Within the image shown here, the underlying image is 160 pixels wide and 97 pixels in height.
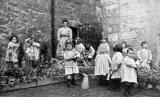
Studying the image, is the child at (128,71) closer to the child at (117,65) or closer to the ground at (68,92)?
the child at (117,65)

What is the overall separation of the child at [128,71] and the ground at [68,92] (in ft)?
1.34

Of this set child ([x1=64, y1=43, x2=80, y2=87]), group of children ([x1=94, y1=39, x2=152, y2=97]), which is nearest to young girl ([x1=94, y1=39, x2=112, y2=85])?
group of children ([x1=94, y1=39, x2=152, y2=97])

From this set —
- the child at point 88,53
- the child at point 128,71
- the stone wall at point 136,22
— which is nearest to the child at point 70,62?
the child at point 128,71

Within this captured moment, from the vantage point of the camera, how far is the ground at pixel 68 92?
24.7 feet

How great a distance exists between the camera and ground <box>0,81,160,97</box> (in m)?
7.54

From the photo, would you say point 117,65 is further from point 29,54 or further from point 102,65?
point 29,54

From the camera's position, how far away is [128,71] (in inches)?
291

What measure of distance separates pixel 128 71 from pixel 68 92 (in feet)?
6.06

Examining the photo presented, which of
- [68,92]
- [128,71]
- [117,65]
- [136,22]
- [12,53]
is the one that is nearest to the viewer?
[128,71]

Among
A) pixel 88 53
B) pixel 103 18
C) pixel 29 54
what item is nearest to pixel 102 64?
pixel 29 54

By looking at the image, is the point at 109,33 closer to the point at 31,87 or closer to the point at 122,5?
the point at 122,5

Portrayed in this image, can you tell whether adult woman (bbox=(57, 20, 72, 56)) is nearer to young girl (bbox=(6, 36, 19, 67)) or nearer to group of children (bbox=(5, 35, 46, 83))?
group of children (bbox=(5, 35, 46, 83))

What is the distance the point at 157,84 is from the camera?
8398 millimetres

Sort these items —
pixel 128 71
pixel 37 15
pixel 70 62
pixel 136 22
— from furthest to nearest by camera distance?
pixel 37 15, pixel 136 22, pixel 70 62, pixel 128 71
